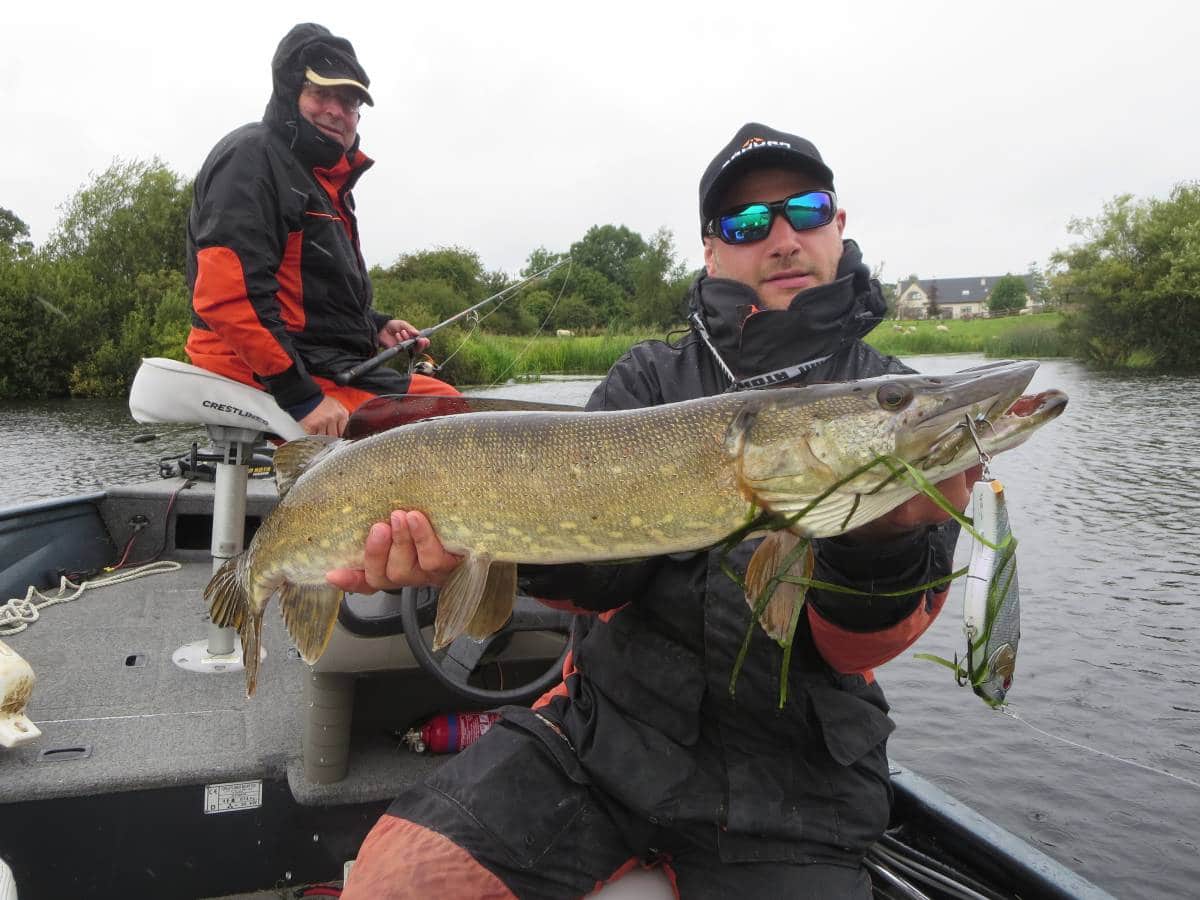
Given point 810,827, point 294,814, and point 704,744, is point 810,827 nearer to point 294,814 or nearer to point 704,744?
point 704,744

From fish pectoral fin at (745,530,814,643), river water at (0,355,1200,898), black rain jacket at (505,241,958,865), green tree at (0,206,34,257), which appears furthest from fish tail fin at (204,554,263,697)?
green tree at (0,206,34,257)

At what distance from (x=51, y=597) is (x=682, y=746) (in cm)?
404

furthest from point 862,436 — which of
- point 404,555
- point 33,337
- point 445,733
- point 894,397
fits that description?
point 33,337

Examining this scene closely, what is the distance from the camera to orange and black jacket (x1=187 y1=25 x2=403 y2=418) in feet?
10.6

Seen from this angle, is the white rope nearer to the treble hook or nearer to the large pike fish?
the large pike fish

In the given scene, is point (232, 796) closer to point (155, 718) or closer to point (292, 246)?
point (155, 718)

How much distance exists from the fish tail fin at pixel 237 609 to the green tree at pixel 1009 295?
322ft

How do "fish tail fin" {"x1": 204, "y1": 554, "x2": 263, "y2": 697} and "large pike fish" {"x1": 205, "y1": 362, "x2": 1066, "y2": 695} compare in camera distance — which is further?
"fish tail fin" {"x1": 204, "y1": 554, "x2": 263, "y2": 697}

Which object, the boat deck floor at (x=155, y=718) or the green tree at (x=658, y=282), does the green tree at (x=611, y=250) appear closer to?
the green tree at (x=658, y=282)

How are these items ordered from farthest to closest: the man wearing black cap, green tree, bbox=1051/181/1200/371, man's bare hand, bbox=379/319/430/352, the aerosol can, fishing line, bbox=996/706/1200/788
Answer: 1. green tree, bbox=1051/181/1200/371
2. fishing line, bbox=996/706/1200/788
3. man's bare hand, bbox=379/319/430/352
4. the aerosol can
5. the man wearing black cap

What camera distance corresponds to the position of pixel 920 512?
5.36 ft

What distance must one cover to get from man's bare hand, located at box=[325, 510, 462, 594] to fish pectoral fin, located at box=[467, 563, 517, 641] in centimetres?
10

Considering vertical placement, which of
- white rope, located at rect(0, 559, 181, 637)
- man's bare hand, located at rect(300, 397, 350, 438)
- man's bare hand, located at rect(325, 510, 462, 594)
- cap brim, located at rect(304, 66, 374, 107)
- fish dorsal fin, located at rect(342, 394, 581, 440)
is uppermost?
cap brim, located at rect(304, 66, 374, 107)

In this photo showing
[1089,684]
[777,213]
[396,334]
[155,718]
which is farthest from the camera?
[1089,684]
